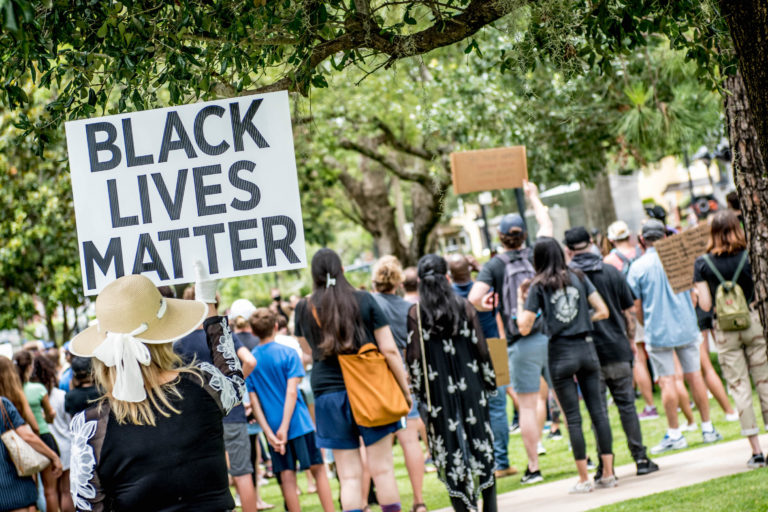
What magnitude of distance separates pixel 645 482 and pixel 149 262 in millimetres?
5071

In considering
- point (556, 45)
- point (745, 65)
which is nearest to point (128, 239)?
point (556, 45)

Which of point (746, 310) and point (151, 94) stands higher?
point (151, 94)

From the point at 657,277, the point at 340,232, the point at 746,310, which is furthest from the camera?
the point at 340,232

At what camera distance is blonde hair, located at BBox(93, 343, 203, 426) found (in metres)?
3.38

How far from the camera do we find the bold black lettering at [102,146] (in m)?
4.17

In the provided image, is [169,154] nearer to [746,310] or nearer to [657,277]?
[746,310]

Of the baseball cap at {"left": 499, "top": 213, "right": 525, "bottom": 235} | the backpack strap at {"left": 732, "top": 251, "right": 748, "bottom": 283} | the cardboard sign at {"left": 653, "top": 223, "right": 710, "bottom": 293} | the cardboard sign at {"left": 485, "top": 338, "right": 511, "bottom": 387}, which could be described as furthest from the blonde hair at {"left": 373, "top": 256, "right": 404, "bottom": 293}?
the backpack strap at {"left": 732, "top": 251, "right": 748, "bottom": 283}

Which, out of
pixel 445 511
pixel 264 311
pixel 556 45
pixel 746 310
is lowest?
pixel 445 511

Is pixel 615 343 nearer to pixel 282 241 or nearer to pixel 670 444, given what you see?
pixel 670 444

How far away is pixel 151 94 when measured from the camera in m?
4.54

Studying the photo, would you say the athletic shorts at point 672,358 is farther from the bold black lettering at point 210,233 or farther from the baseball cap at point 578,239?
the bold black lettering at point 210,233

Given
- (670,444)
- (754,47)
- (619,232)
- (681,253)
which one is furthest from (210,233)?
(619,232)

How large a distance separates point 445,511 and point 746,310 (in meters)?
2.91

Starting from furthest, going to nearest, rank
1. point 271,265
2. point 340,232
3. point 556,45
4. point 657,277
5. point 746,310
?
point 340,232, point 657,277, point 746,310, point 556,45, point 271,265
